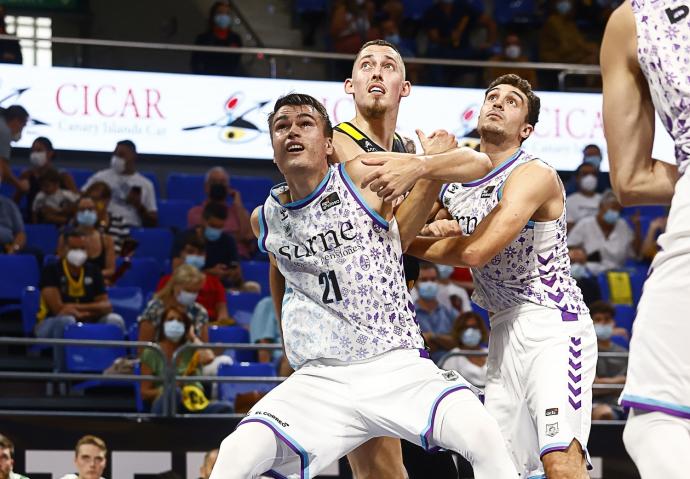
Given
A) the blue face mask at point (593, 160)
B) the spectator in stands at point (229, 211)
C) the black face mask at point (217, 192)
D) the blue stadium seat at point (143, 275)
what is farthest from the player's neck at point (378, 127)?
the blue face mask at point (593, 160)

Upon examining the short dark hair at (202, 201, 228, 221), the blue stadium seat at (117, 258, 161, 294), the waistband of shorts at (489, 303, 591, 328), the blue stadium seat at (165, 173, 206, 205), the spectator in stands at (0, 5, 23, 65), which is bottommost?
the waistband of shorts at (489, 303, 591, 328)

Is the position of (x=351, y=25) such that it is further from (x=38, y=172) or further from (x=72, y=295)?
(x=72, y=295)

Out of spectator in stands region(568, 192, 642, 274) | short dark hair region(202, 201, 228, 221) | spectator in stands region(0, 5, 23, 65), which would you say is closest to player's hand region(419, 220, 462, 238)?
short dark hair region(202, 201, 228, 221)

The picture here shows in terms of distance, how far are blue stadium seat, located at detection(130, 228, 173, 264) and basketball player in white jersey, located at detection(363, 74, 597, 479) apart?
7275mm

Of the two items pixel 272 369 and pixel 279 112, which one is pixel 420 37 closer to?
pixel 272 369

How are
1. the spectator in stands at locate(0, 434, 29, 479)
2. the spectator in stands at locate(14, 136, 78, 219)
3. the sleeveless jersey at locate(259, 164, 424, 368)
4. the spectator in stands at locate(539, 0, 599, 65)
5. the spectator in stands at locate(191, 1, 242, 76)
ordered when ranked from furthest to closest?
1. the spectator in stands at locate(539, 0, 599, 65)
2. the spectator in stands at locate(191, 1, 242, 76)
3. the spectator in stands at locate(14, 136, 78, 219)
4. the spectator in stands at locate(0, 434, 29, 479)
5. the sleeveless jersey at locate(259, 164, 424, 368)

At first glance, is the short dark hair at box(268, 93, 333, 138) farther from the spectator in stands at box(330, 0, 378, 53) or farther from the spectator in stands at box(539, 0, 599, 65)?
the spectator in stands at box(539, 0, 599, 65)

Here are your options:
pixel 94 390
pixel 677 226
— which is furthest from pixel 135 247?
pixel 677 226

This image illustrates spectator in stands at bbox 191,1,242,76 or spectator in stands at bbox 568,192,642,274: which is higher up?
spectator in stands at bbox 191,1,242,76

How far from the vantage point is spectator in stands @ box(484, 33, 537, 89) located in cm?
1511

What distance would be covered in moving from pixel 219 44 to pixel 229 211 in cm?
270

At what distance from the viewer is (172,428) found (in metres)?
9.51

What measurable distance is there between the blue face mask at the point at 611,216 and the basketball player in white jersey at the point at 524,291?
800 centimetres

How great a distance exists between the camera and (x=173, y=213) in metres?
13.5
